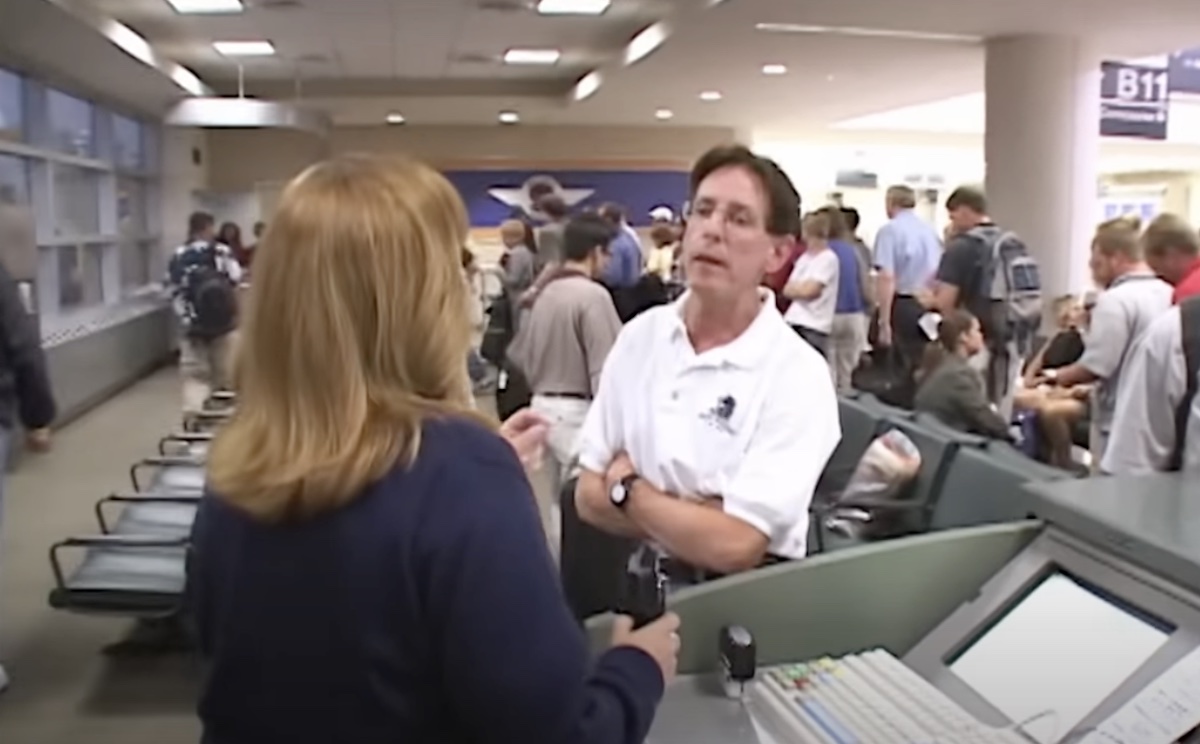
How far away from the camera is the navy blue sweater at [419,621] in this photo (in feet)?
3.61

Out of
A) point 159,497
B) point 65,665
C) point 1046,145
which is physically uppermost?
point 1046,145

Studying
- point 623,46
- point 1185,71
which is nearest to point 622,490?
point 623,46

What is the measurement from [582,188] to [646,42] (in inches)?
315

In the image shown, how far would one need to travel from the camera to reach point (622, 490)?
2.02m

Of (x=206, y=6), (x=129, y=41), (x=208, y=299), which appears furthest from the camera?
(x=129, y=41)

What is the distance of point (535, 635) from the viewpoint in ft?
3.62

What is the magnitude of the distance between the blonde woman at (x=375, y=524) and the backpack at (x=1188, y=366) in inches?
104

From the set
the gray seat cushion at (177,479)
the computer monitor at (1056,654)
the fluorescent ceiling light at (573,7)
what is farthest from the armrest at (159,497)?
the fluorescent ceiling light at (573,7)

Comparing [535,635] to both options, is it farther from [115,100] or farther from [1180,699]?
[115,100]

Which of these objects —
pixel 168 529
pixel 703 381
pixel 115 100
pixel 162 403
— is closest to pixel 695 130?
pixel 115 100

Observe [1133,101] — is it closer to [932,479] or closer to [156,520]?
[932,479]

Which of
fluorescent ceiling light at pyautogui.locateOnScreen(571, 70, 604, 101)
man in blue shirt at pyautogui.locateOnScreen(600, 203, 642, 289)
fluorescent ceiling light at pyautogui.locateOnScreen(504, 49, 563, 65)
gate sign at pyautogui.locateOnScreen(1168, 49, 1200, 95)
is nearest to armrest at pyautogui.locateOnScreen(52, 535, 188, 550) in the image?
man in blue shirt at pyautogui.locateOnScreen(600, 203, 642, 289)

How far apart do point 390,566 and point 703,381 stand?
3.11ft

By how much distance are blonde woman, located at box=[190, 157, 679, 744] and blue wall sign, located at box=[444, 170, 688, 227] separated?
53.7 feet
